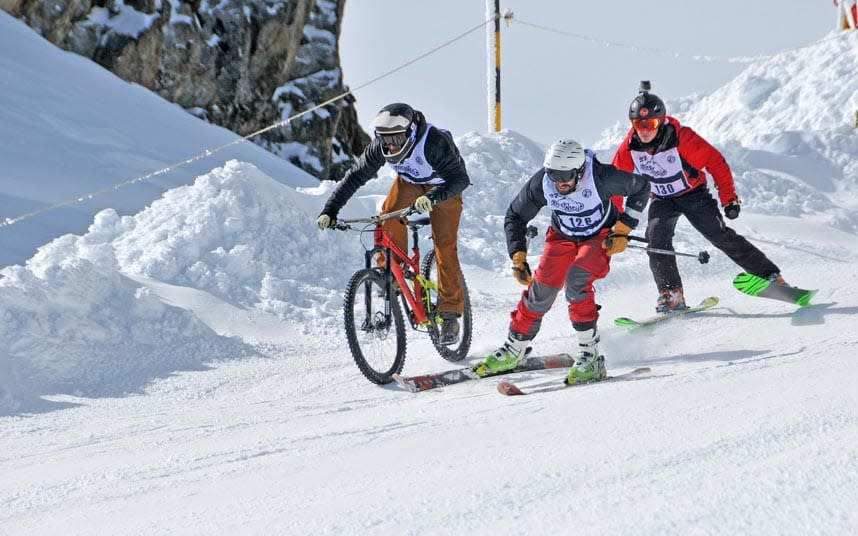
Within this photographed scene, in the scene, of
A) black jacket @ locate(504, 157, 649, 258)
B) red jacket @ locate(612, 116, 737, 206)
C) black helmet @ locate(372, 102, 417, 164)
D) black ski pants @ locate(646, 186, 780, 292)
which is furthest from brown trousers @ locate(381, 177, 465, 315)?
black ski pants @ locate(646, 186, 780, 292)

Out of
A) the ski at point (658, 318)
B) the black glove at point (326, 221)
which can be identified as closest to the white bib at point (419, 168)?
the black glove at point (326, 221)

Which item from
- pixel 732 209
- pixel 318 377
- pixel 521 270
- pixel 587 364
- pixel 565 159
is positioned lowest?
pixel 587 364

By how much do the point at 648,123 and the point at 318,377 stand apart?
3142 millimetres

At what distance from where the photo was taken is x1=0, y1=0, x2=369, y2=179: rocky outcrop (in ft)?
61.0

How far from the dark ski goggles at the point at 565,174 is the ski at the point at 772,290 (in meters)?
2.41

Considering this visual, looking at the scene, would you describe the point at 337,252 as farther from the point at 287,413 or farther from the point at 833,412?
the point at 833,412

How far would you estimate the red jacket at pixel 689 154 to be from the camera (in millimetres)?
7273

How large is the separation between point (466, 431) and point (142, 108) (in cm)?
1297

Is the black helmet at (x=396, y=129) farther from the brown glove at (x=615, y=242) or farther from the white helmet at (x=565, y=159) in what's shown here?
the brown glove at (x=615, y=242)

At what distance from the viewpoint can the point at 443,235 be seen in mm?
6863

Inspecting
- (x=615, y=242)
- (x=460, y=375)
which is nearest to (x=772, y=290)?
(x=615, y=242)

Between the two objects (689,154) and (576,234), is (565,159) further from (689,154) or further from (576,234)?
(689,154)

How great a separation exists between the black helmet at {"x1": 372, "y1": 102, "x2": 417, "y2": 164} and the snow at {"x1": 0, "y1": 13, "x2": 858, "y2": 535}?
1688 mm

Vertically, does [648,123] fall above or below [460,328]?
above
